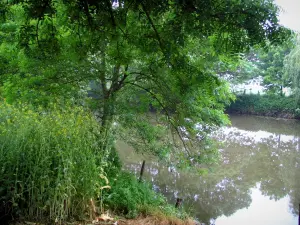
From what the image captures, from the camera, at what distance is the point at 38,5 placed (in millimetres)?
1900

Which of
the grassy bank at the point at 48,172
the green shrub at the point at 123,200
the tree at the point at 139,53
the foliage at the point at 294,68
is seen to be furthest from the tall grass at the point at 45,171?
the foliage at the point at 294,68

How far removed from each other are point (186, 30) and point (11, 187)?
6.30 feet

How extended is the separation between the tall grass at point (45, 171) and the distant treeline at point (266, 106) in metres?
19.9

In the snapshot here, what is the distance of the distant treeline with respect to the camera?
2136 centimetres

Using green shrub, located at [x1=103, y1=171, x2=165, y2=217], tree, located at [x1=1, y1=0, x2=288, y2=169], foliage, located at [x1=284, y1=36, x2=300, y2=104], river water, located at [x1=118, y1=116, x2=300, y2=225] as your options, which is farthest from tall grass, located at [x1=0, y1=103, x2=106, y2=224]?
foliage, located at [x1=284, y1=36, x2=300, y2=104]

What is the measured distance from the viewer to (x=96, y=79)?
5027 millimetres

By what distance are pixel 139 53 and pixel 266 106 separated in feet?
68.6

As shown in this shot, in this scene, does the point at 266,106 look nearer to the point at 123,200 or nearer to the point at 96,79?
the point at 96,79

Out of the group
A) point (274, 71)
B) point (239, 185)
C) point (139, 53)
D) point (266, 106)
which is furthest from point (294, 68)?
point (139, 53)

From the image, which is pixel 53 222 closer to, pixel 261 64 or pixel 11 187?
pixel 11 187

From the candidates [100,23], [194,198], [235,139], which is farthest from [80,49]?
[235,139]

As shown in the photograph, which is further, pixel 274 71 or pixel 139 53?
pixel 274 71

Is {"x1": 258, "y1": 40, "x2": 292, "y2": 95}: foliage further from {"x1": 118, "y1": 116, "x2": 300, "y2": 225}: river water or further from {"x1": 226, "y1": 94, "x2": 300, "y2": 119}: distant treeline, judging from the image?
{"x1": 118, "y1": 116, "x2": 300, "y2": 225}: river water

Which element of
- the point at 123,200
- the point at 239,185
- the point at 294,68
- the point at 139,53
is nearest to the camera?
the point at 123,200
